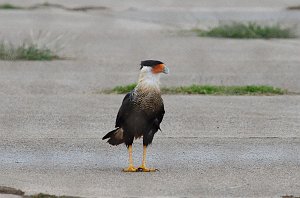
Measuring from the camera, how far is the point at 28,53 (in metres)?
18.0

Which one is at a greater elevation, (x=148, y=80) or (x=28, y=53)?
(x=148, y=80)

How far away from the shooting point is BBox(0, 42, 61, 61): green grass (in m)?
17.9

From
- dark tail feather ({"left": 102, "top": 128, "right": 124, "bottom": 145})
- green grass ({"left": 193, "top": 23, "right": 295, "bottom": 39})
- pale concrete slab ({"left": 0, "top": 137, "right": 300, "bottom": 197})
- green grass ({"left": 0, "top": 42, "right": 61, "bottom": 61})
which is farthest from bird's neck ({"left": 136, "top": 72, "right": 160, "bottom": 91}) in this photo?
green grass ({"left": 193, "top": 23, "right": 295, "bottom": 39})

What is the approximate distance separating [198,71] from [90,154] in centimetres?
695

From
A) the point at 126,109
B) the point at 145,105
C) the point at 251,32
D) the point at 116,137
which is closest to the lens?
the point at 145,105

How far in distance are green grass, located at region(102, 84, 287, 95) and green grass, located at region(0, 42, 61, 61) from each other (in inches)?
148

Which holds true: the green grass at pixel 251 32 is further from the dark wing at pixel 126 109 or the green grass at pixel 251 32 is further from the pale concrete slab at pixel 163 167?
the dark wing at pixel 126 109

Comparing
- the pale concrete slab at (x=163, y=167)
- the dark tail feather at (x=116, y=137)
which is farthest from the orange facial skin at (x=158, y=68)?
the pale concrete slab at (x=163, y=167)

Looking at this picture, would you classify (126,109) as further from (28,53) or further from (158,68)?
(28,53)

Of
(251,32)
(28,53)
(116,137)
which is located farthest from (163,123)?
(251,32)

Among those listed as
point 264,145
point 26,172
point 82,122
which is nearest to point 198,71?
point 82,122

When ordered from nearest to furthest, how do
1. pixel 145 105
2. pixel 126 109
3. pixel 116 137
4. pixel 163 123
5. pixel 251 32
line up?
pixel 145 105 → pixel 126 109 → pixel 116 137 → pixel 163 123 → pixel 251 32

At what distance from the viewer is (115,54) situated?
63.0ft

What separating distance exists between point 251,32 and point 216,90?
24.1 ft
